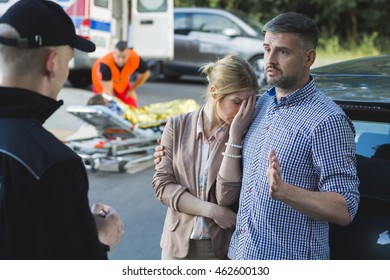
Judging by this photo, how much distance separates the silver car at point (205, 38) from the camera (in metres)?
15.1

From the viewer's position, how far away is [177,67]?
15.8m

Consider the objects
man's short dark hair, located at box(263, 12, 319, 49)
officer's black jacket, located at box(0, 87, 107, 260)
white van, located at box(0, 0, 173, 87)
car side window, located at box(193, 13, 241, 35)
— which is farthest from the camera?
car side window, located at box(193, 13, 241, 35)

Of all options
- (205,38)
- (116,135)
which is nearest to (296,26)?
(116,135)

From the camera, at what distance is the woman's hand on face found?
247 cm

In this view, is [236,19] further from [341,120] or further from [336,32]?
[341,120]

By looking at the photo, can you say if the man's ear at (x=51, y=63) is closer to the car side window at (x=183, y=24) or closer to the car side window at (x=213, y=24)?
the car side window at (x=213, y=24)

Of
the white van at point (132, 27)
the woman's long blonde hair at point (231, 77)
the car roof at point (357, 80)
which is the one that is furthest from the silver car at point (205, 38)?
the woman's long blonde hair at point (231, 77)

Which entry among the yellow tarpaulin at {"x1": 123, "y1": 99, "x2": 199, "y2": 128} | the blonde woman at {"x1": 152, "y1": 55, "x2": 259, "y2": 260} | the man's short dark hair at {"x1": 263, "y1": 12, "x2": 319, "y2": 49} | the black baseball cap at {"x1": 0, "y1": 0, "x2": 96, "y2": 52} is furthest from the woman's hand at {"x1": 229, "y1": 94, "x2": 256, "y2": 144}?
the yellow tarpaulin at {"x1": 123, "y1": 99, "x2": 199, "y2": 128}

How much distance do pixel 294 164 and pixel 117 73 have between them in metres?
6.30

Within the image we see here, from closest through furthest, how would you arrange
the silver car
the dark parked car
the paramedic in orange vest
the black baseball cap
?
the black baseball cap, the dark parked car, the paramedic in orange vest, the silver car

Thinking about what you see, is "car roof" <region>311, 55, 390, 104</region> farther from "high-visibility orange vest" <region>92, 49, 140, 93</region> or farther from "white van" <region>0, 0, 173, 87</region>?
"white van" <region>0, 0, 173, 87</region>

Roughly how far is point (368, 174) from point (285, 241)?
0.58 meters

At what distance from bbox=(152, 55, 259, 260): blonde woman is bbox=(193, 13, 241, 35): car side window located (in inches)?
502

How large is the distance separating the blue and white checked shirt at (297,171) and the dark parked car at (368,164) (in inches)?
8.1
